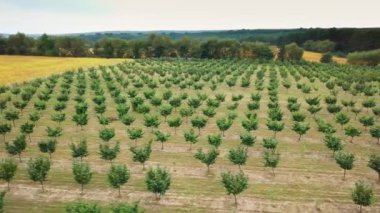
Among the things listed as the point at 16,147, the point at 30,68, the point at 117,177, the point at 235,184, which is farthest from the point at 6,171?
the point at 30,68

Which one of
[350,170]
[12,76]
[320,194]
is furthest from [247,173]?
[12,76]

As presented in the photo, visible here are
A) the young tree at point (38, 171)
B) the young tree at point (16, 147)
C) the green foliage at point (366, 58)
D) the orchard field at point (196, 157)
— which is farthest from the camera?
the green foliage at point (366, 58)

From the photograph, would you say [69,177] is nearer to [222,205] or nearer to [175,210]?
[175,210]

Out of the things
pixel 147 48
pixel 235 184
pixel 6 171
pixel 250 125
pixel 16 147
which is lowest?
pixel 147 48

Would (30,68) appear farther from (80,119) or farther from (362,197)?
(362,197)

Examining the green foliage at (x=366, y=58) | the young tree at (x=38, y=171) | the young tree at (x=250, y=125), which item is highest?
the young tree at (x=38, y=171)

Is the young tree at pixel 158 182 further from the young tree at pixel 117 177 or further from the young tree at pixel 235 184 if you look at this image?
the young tree at pixel 235 184

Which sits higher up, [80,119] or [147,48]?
[80,119]

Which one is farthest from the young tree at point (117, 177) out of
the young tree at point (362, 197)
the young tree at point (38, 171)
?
the young tree at point (362, 197)
